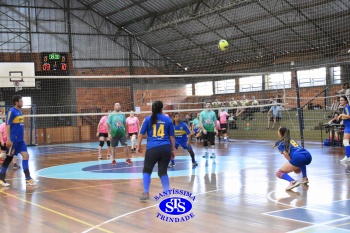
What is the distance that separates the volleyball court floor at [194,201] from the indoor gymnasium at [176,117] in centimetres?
3

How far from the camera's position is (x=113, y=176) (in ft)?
35.9

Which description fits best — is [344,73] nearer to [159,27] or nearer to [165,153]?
[159,27]

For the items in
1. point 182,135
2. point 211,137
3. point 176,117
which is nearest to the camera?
point 176,117

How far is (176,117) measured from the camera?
12.4m

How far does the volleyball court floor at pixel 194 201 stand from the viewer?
5.84 m

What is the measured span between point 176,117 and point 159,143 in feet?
17.2

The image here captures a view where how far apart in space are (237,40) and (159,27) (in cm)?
A: 535

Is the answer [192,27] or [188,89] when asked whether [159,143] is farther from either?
[188,89]

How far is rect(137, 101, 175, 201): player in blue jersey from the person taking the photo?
7.18 m

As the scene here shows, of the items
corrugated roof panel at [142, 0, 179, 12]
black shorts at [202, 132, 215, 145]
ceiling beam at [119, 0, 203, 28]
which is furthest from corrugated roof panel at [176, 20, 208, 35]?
black shorts at [202, 132, 215, 145]

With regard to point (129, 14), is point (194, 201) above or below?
below

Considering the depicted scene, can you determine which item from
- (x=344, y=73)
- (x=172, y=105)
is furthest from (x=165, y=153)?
(x=172, y=105)

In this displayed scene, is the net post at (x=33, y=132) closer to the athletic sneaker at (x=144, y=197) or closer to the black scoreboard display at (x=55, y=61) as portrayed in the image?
the black scoreboard display at (x=55, y=61)

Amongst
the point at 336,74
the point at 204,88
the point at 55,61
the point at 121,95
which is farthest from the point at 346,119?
the point at 121,95
